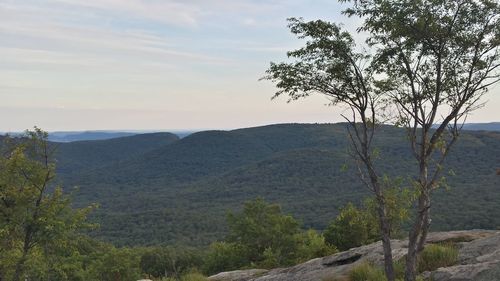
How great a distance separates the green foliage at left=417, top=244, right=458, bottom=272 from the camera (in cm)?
1648

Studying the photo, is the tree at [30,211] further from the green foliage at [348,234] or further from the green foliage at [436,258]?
the green foliage at [348,234]

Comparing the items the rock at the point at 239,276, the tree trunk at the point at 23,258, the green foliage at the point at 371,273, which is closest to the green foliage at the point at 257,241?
the rock at the point at 239,276

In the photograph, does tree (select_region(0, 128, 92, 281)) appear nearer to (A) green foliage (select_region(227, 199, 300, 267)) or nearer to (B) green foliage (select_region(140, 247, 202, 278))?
(A) green foliage (select_region(227, 199, 300, 267))

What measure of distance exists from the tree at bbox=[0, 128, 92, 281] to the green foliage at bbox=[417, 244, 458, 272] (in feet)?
70.5

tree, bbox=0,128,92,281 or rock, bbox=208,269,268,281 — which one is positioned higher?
tree, bbox=0,128,92,281

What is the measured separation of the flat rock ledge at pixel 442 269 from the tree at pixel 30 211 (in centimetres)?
1226

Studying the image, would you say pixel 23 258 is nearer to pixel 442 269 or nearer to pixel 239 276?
pixel 239 276

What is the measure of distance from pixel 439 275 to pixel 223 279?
14.5m

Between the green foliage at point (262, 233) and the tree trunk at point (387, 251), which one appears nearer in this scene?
the tree trunk at point (387, 251)

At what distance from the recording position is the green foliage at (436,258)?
16.5 m

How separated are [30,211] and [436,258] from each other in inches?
971

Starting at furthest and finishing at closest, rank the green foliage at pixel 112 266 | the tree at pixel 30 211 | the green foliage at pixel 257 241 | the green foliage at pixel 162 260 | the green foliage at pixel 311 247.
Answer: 1. the green foliage at pixel 162 260
2. the green foliage at pixel 112 266
3. the green foliage at pixel 257 241
4. the green foliage at pixel 311 247
5. the tree at pixel 30 211

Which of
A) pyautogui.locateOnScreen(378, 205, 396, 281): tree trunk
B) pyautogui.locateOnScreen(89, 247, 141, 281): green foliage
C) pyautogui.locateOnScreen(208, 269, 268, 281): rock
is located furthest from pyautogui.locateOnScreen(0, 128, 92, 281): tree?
pyautogui.locateOnScreen(89, 247, 141, 281): green foliage

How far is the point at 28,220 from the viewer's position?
27.4 metres
